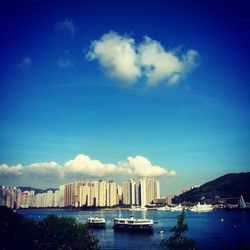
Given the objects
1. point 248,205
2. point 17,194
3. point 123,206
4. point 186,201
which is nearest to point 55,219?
point 248,205

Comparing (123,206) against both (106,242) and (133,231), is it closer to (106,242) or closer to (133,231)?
(133,231)

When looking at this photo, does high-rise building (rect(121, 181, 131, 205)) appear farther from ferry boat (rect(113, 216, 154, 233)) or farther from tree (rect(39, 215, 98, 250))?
tree (rect(39, 215, 98, 250))

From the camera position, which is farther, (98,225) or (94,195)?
(94,195)

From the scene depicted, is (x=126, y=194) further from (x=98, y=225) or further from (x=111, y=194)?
(x=98, y=225)

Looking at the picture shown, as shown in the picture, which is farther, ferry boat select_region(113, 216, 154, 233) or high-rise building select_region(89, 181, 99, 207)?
high-rise building select_region(89, 181, 99, 207)

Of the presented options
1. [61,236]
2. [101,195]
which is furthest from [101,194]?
[61,236]

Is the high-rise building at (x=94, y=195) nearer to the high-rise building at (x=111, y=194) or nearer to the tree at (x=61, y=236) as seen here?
the high-rise building at (x=111, y=194)

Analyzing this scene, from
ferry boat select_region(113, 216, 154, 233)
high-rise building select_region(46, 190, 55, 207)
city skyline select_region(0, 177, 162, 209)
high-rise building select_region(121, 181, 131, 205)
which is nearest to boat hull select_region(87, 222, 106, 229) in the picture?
ferry boat select_region(113, 216, 154, 233)
